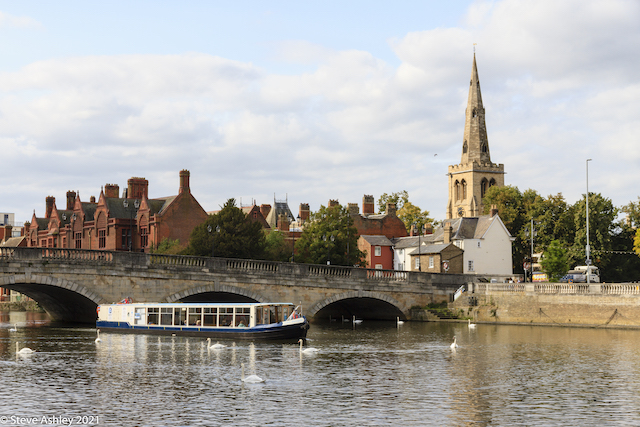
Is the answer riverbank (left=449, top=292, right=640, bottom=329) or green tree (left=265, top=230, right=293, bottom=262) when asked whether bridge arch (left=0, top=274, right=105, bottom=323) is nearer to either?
green tree (left=265, top=230, right=293, bottom=262)

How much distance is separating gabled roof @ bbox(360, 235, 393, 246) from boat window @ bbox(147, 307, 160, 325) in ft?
169

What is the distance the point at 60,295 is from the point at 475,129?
10461cm

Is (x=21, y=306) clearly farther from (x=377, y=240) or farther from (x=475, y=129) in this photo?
(x=475, y=129)

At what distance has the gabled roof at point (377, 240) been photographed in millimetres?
103000

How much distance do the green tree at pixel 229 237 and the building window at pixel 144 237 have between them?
15143 millimetres

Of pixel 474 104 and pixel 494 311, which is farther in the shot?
pixel 474 104

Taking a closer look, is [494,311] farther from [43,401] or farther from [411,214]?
[411,214]

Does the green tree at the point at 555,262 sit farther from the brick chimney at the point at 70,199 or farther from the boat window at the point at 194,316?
the brick chimney at the point at 70,199

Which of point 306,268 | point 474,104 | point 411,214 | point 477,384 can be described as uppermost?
point 474,104

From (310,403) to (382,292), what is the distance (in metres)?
44.5

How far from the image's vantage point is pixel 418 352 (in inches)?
1769

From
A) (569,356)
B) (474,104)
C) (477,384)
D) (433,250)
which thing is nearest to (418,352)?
(569,356)

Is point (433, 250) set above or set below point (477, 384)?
above

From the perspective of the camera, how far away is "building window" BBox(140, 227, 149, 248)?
Result: 321 ft
